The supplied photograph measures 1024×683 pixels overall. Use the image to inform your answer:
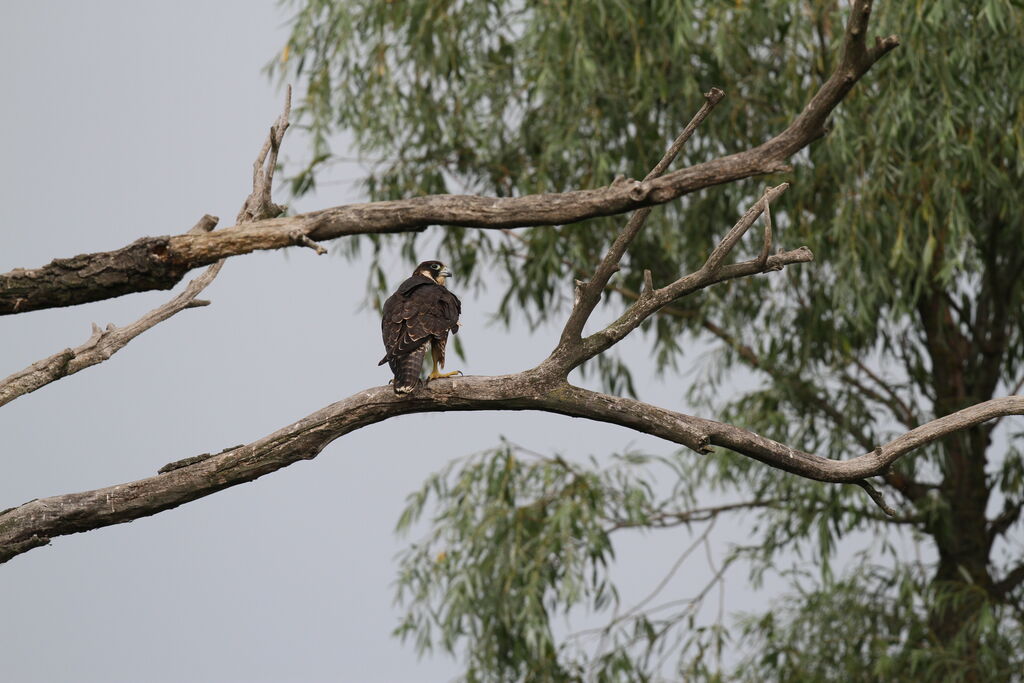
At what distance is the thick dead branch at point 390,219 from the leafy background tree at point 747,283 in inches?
112

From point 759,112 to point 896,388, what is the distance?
1.80 metres

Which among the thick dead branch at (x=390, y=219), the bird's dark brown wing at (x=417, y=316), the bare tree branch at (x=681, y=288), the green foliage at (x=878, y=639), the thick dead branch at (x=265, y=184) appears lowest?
the green foliage at (x=878, y=639)

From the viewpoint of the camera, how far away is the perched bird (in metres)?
3.48

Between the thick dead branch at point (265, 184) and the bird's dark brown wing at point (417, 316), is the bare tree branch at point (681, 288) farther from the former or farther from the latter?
the thick dead branch at point (265, 184)

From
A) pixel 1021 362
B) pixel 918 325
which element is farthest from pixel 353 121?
pixel 1021 362

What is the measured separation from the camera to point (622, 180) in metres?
3.15

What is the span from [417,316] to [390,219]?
593 millimetres

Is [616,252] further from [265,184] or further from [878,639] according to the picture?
[878,639]

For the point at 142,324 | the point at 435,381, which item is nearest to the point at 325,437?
the point at 435,381

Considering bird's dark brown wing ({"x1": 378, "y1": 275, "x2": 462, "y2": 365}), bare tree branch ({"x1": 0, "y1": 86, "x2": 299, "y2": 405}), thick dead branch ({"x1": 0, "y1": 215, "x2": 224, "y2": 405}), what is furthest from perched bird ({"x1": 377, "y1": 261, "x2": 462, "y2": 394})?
thick dead branch ({"x1": 0, "y1": 215, "x2": 224, "y2": 405})

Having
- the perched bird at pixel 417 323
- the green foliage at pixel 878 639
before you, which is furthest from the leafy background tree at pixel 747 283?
the perched bird at pixel 417 323

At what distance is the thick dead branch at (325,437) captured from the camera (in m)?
3.27

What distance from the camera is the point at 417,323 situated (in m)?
3.76

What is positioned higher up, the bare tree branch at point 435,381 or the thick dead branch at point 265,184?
the thick dead branch at point 265,184
